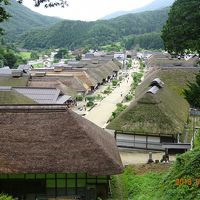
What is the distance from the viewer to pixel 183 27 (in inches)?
1078

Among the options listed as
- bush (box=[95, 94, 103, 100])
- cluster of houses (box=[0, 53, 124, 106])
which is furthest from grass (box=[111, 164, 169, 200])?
bush (box=[95, 94, 103, 100])

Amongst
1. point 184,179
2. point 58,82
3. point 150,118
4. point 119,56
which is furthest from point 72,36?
point 184,179

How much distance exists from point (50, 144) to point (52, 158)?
0.85 m

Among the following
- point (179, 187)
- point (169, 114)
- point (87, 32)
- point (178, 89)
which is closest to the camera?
point (179, 187)

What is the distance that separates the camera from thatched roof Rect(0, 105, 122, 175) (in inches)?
755

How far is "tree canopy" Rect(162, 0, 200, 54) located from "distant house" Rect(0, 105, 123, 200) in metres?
9.99

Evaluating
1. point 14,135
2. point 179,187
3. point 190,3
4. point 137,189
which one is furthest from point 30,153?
point 190,3

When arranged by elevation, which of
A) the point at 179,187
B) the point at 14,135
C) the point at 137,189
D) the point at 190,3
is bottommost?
the point at 137,189

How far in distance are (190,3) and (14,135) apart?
1559 cm

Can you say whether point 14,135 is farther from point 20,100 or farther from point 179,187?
point 20,100

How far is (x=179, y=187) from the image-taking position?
17094mm

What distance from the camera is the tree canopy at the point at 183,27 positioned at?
87.8ft

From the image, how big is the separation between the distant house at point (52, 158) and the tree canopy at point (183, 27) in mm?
9994

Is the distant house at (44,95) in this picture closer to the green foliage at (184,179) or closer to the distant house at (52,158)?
the distant house at (52,158)
